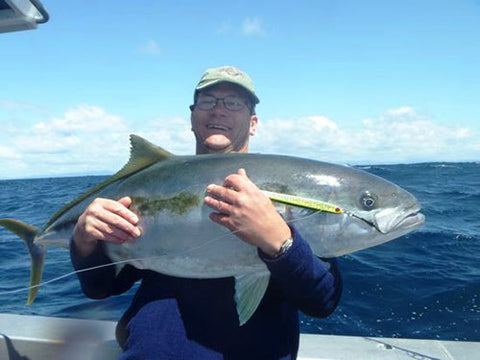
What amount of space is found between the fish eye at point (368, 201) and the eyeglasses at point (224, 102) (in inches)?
47.4

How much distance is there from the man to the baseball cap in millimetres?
1035

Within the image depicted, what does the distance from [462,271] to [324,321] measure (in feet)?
13.6

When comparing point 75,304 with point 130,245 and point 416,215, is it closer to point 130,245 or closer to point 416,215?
point 130,245

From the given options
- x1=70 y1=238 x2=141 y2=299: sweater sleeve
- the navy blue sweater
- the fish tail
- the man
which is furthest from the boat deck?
the navy blue sweater

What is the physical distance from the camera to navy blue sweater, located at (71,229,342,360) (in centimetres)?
221

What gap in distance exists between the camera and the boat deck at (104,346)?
142 inches

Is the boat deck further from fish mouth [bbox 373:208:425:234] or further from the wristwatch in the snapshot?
the wristwatch

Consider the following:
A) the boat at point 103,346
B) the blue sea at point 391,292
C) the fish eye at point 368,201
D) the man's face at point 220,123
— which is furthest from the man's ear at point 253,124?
the blue sea at point 391,292

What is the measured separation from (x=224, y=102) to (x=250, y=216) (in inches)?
51.6

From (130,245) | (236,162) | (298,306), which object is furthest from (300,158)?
(130,245)

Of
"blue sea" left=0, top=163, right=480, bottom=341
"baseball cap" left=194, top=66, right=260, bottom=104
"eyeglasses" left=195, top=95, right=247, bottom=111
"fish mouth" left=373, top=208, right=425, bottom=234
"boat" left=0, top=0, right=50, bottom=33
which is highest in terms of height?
"boat" left=0, top=0, right=50, bottom=33

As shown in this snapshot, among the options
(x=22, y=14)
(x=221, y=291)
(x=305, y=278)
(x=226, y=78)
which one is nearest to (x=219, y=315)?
(x=221, y=291)

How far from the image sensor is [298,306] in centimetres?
231

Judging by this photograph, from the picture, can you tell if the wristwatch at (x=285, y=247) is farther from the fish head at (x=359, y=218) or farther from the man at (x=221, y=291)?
the fish head at (x=359, y=218)
